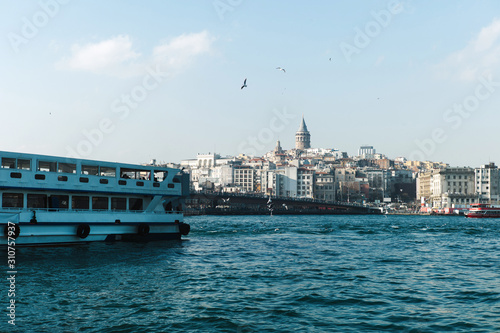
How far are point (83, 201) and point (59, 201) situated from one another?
1.43 metres

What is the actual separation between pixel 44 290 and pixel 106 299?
272 cm

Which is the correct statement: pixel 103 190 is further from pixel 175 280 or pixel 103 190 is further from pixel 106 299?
pixel 106 299

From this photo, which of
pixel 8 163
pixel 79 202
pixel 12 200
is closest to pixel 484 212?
pixel 79 202

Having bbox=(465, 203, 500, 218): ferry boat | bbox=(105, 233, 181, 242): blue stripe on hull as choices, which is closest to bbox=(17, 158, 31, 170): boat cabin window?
bbox=(105, 233, 181, 242): blue stripe on hull

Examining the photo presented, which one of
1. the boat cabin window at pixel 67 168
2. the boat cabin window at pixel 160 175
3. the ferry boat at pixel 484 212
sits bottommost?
the ferry boat at pixel 484 212

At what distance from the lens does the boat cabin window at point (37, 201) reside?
95.3 ft

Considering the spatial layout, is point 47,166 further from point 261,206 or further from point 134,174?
point 261,206

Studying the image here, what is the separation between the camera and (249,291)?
702 inches

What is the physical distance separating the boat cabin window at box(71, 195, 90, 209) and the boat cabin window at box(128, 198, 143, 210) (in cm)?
308

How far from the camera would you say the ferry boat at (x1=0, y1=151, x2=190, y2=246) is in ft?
91.4

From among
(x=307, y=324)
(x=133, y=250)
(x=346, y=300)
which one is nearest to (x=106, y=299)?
(x=307, y=324)

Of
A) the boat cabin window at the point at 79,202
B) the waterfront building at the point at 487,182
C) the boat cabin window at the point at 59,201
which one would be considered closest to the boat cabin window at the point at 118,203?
the boat cabin window at the point at 79,202

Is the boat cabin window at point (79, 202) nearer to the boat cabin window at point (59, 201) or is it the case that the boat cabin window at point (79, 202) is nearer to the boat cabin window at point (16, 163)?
the boat cabin window at point (59, 201)

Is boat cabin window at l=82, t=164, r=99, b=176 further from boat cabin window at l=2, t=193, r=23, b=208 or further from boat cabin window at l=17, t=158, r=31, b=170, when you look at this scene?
boat cabin window at l=2, t=193, r=23, b=208
